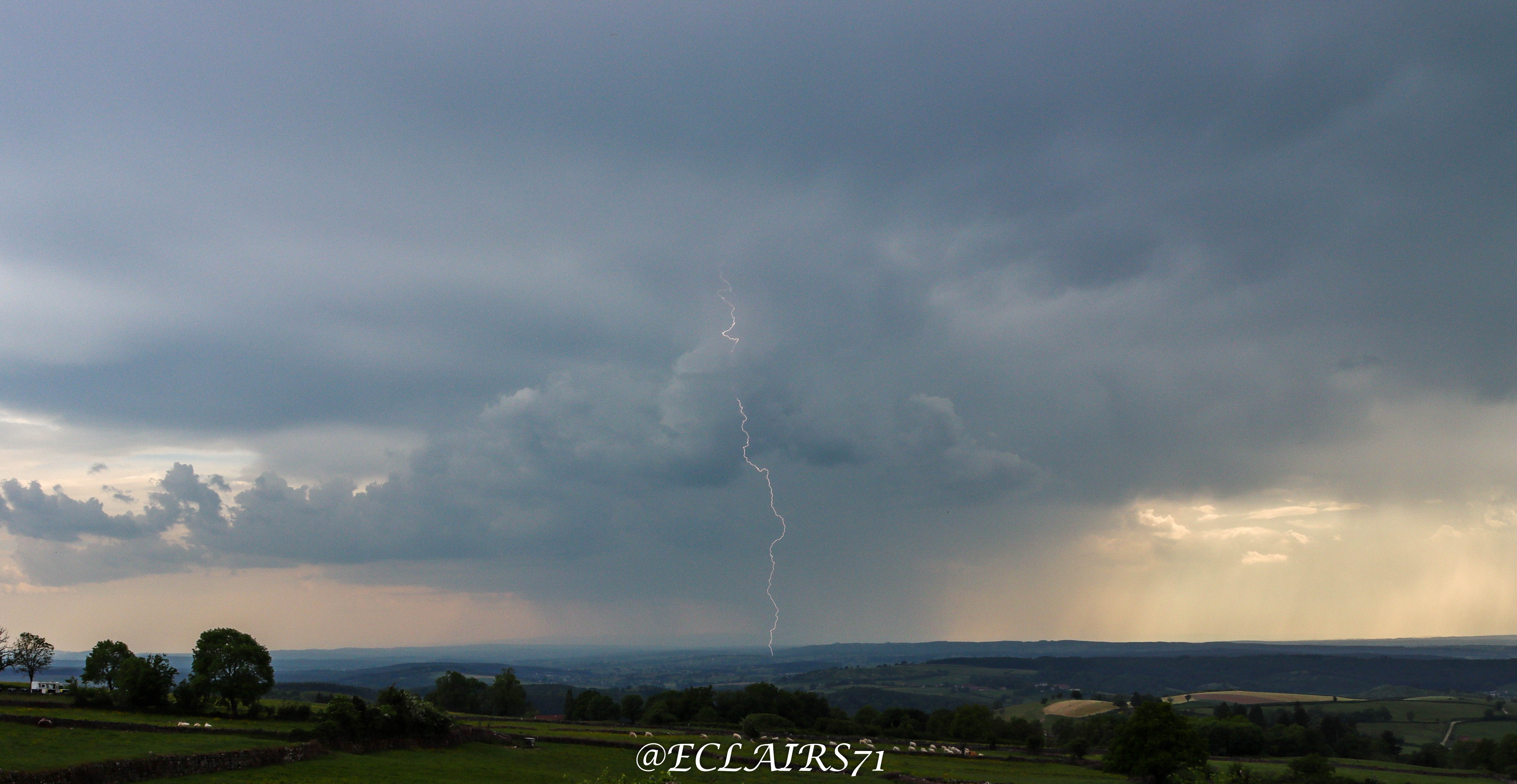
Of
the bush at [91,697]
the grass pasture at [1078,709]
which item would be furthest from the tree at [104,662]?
the grass pasture at [1078,709]

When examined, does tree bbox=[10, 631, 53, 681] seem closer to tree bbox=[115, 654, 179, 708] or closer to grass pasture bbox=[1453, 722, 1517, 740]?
tree bbox=[115, 654, 179, 708]

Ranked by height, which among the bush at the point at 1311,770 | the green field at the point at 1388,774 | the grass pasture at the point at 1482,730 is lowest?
the grass pasture at the point at 1482,730

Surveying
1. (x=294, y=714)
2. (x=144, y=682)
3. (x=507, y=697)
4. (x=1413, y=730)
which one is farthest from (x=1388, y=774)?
(x=144, y=682)

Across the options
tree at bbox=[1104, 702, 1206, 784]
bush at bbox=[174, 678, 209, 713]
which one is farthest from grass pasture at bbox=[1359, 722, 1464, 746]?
bush at bbox=[174, 678, 209, 713]

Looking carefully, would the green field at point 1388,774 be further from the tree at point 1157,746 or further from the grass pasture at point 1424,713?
the grass pasture at point 1424,713

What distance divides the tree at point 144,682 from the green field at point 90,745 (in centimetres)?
1775

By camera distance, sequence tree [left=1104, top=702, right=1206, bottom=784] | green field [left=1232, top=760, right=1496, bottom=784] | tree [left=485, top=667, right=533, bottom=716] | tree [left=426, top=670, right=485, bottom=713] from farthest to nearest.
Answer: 1. tree [left=426, top=670, right=485, bottom=713]
2. tree [left=485, top=667, right=533, bottom=716]
3. green field [left=1232, top=760, right=1496, bottom=784]
4. tree [left=1104, top=702, right=1206, bottom=784]

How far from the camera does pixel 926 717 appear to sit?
144 meters

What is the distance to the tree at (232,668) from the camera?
73438mm

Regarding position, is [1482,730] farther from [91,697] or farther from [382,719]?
[91,697]

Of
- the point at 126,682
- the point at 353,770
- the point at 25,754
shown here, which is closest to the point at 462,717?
the point at 126,682

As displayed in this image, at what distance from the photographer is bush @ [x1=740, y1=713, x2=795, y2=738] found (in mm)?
108812

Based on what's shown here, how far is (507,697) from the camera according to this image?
136875 millimetres

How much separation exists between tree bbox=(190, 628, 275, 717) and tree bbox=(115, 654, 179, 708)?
223 cm
